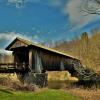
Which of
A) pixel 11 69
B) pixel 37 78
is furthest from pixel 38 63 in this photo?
pixel 11 69

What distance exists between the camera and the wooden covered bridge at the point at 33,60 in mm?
40625

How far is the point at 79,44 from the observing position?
106 metres

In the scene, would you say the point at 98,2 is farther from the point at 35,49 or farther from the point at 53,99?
the point at 35,49

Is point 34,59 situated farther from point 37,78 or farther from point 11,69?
point 11,69

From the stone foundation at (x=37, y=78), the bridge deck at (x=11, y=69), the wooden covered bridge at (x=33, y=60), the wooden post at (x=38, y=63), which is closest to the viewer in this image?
the stone foundation at (x=37, y=78)

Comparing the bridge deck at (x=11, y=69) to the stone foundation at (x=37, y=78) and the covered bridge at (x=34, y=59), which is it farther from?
the stone foundation at (x=37, y=78)

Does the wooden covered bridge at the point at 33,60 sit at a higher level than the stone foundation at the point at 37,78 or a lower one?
higher

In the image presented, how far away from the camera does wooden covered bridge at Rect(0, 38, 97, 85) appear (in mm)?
40625

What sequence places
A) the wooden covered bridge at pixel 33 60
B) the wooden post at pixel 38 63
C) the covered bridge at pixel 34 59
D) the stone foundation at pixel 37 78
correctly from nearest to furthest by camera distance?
the stone foundation at pixel 37 78, the wooden covered bridge at pixel 33 60, the covered bridge at pixel 34 59, the wooden post at pixel 38 63

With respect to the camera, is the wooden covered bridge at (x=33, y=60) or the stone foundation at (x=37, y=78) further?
the wooden covered bridge at (x=33, y=60)

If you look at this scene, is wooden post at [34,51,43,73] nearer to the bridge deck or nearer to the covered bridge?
the covered bridge

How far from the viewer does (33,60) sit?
41.8 m

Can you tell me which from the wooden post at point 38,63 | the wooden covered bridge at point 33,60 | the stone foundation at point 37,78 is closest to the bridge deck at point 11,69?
the wooden covered bridge at point 33,60

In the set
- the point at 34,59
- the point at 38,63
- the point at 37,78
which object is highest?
the point at 34,59
